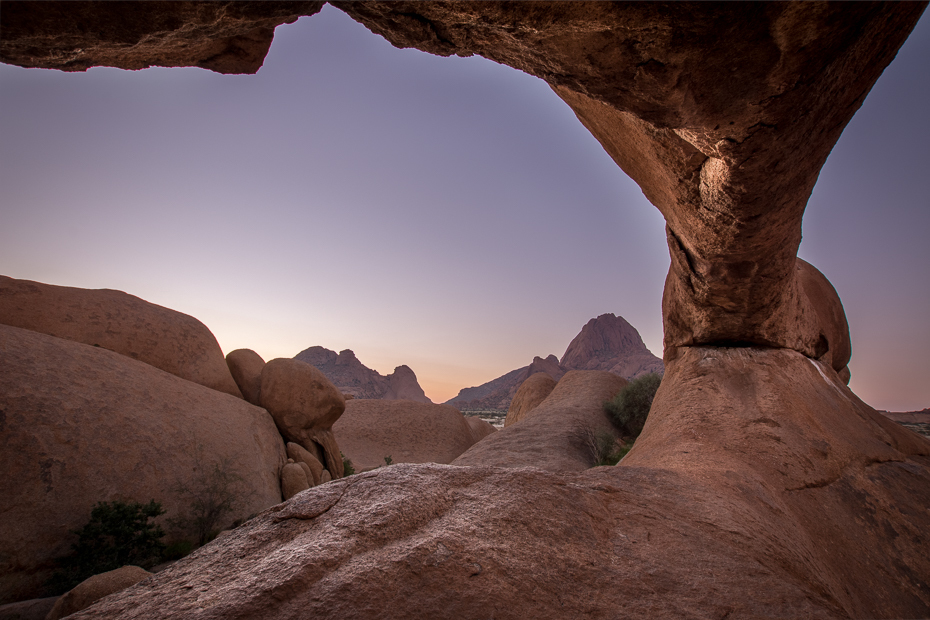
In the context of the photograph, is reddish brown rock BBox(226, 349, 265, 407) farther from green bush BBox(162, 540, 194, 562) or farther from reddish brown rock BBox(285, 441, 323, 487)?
green bush BBox(162, 540, 194, 562)

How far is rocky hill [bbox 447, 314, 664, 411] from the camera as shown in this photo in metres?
84.1

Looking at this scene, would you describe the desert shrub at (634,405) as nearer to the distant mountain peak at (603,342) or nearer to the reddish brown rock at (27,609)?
the reddish brown rock at (27,609)

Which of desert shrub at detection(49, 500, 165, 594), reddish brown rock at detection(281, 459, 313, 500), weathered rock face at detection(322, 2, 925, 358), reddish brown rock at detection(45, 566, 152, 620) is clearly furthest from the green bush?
weathered rock face at detection(322, 2, 925, 358)

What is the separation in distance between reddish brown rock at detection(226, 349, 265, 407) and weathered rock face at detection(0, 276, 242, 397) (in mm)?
497

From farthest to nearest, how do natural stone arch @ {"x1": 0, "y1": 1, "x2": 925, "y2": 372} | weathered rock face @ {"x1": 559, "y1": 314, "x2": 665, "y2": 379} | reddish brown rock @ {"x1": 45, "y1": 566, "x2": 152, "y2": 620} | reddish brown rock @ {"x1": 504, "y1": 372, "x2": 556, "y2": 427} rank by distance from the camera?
weathered rock face @ {"x1": 559, "y1": 314, "x2": 665, "y2": 379}
reddish brown rock @ {"x1": 504, "y1": 372, "x2": 556, "y2": 427}
reddish brown rock @ {"x1": 45, "y1": 566, "x2": 152, "y2": 620}
natural stone arch @ {"x1": 0, "y1": 1, "x2": 925, "y2": 372}

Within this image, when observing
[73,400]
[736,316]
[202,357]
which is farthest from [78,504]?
[736,316]

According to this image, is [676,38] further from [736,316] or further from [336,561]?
[736,316]

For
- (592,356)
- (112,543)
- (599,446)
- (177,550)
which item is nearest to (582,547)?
(112,543)

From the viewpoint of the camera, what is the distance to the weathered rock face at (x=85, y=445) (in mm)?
5840

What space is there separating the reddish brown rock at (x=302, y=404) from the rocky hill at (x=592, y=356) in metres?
69.1

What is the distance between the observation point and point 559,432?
670 inches

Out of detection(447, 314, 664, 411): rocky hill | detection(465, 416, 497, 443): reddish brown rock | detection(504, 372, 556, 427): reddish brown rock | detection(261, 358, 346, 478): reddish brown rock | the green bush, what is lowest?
the green bush

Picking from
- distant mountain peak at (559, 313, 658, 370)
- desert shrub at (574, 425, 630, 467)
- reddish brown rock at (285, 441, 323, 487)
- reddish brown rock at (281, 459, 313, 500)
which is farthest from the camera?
distant mountain peak at (559, 313, 658, 370)

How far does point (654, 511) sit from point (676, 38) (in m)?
3.69
